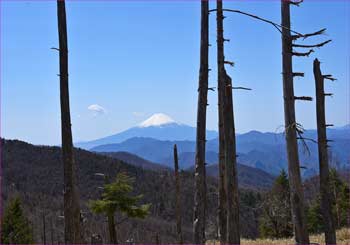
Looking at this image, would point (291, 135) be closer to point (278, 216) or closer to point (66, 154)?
point (66, 154)

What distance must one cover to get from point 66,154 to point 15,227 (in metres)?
20.9

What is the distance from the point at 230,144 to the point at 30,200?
61.2 m

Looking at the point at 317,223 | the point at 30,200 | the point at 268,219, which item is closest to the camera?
the point at 268,219

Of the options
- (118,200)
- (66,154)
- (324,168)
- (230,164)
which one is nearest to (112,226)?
(118,200)

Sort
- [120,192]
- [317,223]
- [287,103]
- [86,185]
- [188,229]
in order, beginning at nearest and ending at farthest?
[287,103], [120,192], [317,223], [188,229], [86,185]

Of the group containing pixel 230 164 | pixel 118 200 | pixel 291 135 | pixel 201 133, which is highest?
pixel 201 133

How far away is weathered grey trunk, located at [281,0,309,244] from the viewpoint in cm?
1077

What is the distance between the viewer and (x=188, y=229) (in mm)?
74438

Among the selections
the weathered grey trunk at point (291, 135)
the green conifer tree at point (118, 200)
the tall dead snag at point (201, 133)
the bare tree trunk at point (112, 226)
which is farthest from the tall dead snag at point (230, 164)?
the bare tree trunk at point (112, 226)

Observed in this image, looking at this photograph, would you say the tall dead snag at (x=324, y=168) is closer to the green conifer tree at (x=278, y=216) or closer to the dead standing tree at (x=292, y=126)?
the dead standing tree at (x=292, y=126)

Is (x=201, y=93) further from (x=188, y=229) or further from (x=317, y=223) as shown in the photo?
(x=188, y=229)

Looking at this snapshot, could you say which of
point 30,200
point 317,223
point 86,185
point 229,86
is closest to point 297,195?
point 229,86

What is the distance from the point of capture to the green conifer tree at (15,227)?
90.6 feet

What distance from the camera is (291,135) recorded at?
35.5ft
